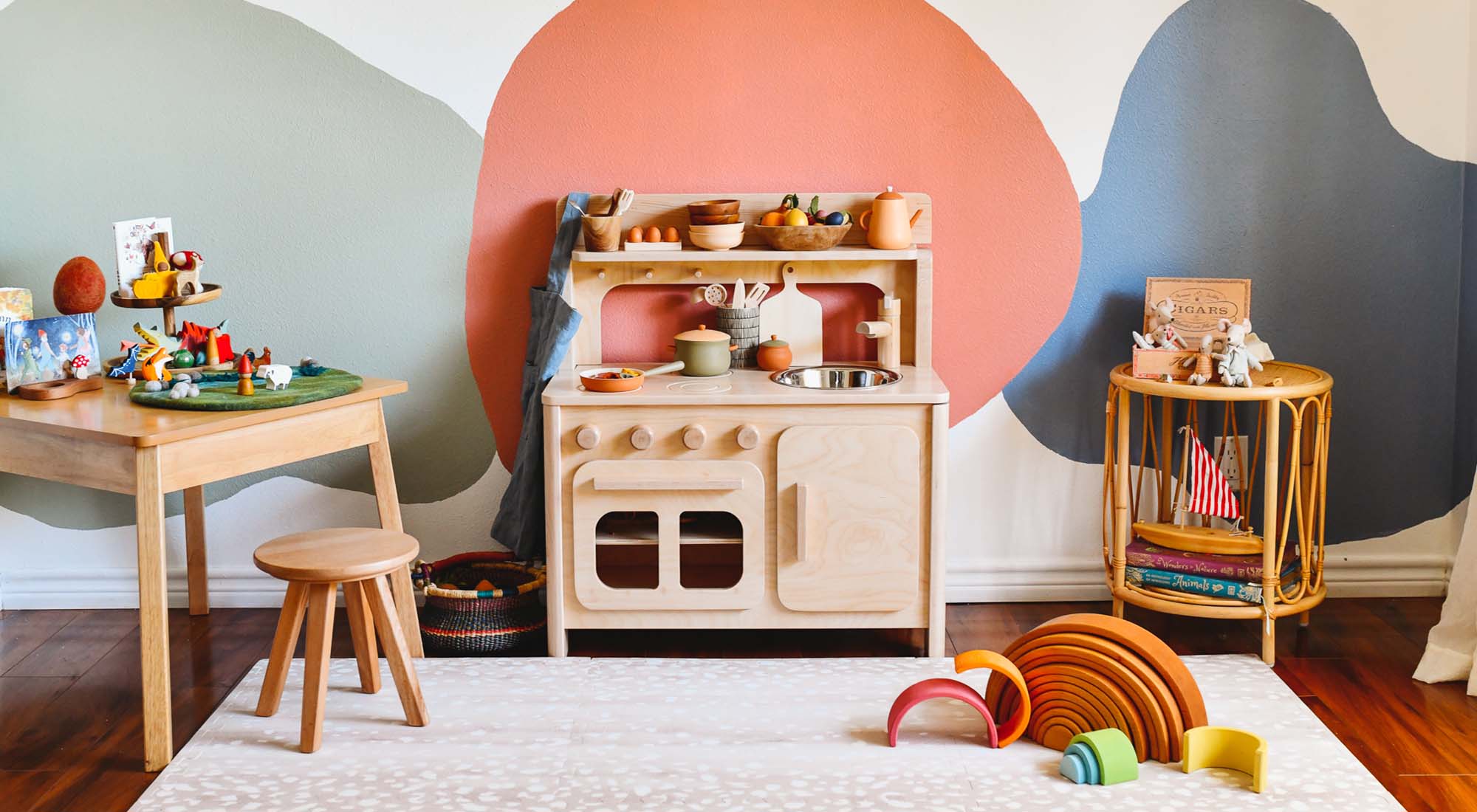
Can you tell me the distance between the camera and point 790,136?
329cm

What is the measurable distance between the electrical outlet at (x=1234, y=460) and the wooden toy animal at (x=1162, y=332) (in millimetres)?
331

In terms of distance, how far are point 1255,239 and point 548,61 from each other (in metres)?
1.86

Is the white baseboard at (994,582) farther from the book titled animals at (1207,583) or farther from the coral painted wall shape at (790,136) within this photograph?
the coral painted wall shape at (790,136)

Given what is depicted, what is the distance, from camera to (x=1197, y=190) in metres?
3.30

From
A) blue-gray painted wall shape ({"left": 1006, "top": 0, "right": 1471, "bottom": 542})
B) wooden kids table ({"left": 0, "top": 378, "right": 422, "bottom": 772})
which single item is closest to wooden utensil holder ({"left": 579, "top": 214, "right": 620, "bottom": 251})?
wooden kids table ({"left": 0, "top": 378, "right": 422, "bottom": 772})

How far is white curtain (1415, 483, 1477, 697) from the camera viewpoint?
288 centimetres

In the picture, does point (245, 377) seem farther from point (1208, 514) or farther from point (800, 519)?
point (1208, 514)

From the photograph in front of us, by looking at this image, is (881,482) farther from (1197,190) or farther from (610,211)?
(1197,190)

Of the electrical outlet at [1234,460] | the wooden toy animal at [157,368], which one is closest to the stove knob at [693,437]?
the wooden toy animal at [157,368]

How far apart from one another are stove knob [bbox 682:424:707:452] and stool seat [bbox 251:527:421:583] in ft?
2.14

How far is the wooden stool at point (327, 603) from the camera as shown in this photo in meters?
2.50

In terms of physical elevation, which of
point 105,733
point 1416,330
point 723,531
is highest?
point 1416,330

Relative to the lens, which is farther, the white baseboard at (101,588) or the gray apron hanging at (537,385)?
the white baseboard at (101,588)

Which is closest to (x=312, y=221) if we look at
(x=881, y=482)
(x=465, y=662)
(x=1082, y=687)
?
(x=465, y=662)
